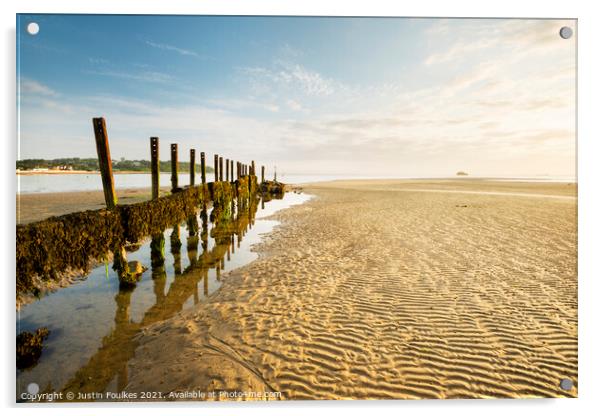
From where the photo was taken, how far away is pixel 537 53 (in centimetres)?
483

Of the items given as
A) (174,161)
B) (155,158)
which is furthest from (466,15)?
(174,161)

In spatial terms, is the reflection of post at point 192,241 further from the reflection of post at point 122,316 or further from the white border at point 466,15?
the white border at point 466,15

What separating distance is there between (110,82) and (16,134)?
244 centimetres

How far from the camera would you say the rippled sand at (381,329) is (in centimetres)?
378

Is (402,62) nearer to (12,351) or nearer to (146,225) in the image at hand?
(146,225)

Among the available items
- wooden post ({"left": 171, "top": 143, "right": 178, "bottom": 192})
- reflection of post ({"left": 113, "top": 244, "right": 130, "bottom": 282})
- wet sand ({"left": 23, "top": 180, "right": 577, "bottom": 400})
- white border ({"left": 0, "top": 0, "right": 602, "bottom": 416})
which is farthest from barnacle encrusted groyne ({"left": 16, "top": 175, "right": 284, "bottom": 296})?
wooden post ({"left": 171, "top": 143, "right": 178, "bottom": 192})

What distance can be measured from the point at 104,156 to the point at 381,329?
6.94 m

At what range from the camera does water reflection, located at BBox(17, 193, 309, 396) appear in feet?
13.5

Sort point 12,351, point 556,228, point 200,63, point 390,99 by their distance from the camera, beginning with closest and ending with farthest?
point 12,351 → point 200,63 → point 390,99 → point 556,228

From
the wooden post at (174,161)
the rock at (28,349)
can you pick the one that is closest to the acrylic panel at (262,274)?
the rock at (28,349)

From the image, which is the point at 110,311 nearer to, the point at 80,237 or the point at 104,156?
the point at 80,237

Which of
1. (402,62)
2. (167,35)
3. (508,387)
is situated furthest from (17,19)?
(508,387)

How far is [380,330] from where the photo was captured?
481 centimetres

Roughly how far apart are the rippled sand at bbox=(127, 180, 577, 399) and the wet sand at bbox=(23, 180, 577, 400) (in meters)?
0.02
